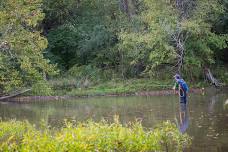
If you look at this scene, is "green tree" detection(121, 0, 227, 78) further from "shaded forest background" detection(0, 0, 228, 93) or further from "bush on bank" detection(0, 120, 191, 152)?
"bush on bank" detection(0, 120, 191, 152)

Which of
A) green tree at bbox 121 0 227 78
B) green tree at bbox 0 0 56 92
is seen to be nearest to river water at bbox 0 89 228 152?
green tree at bbox 0 0 56 92

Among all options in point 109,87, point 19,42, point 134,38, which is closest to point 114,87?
point 109,87

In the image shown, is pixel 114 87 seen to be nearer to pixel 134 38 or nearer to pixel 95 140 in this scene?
pixel 134 38

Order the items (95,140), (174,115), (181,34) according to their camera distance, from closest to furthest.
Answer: (95,140), (174,115), (181,34)

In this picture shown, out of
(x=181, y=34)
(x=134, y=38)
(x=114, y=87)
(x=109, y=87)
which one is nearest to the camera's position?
(x=181, y=34)

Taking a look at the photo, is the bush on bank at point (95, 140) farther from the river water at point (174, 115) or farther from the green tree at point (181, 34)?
the green tree at point (181, 34)

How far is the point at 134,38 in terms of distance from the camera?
33.6 metres

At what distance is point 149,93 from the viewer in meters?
32.0

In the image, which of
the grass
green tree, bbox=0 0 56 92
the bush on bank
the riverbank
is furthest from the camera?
the grass

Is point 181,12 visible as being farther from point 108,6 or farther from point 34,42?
point 34,42

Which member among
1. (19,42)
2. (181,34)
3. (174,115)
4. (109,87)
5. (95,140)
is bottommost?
(109,87)

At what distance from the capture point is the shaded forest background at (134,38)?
107ft

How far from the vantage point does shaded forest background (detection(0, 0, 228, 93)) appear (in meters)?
32.5

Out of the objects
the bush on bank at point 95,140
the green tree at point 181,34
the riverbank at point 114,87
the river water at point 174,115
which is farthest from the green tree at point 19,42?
the green tree at point 181,34
